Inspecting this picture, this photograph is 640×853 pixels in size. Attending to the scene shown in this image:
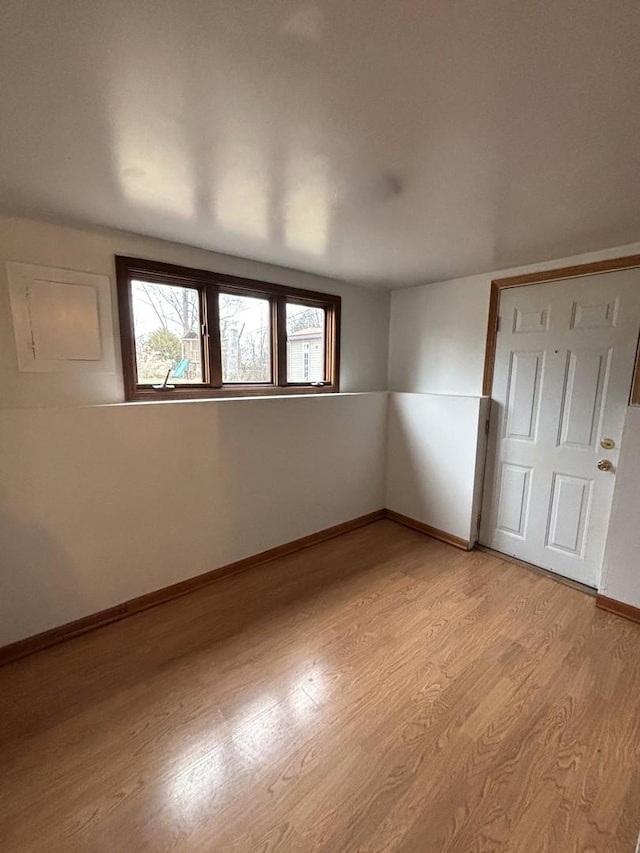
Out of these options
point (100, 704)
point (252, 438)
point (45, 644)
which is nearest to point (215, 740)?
point (100, 704)

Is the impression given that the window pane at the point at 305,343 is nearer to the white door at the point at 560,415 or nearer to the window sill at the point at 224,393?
the window sill at the point at 224,393

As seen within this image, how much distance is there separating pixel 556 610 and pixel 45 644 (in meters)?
2.87

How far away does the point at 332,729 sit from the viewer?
1.45 metres

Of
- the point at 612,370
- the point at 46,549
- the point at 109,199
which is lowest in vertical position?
the point at 46,549

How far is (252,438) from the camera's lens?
2.52 metres

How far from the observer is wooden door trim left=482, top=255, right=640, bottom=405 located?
6.98 ft

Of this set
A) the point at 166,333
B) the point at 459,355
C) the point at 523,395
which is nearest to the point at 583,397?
the point at 523,395

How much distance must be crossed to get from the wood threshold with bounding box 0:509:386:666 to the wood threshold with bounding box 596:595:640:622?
1.81 metres

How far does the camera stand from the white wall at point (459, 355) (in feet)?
6.93

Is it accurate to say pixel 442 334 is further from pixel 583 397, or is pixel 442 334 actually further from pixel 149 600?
pixel 149 600

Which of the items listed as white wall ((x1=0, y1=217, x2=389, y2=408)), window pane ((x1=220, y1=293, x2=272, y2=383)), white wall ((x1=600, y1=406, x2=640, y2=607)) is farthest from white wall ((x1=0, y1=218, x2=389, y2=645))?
white wall ((x1=600, y1=406, x2=640, y2=607))

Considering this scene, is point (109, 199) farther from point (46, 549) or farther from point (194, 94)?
point (46, 549)

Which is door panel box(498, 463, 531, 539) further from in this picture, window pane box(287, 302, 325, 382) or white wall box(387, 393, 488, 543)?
window pane box(287, 302, 325, 382)

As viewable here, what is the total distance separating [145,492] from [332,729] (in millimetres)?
1513
